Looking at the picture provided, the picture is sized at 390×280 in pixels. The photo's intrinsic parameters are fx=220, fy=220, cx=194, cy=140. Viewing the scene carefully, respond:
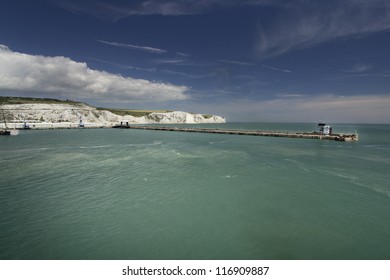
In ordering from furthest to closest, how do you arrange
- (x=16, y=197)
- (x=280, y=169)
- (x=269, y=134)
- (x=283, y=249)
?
1. (x=269, y=134)
2. (x=280, y=169)
3. (x=16, y=197)
4. (x=283, y=249)

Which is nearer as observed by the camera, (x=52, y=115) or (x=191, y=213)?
(x=191, y=213)

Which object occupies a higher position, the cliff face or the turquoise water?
the cliff face

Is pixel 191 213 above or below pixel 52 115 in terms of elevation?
below

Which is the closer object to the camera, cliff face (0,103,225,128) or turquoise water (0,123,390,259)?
turquoise water (0,123,390,259)

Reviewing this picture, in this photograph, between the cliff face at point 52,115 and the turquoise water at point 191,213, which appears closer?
the turquoise water at point 191,213

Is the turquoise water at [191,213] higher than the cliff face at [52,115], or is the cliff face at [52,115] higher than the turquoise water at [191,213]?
the cliff face at [52,115]

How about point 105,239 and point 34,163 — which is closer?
point 105,239

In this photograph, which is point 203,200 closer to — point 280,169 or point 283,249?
point 283,249

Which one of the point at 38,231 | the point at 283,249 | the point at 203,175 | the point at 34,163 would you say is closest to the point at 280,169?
the point at 203,175
